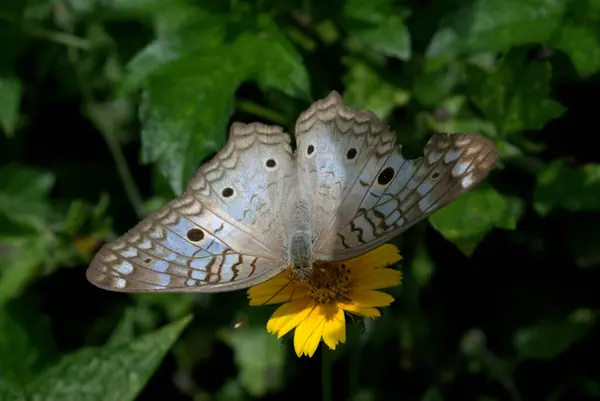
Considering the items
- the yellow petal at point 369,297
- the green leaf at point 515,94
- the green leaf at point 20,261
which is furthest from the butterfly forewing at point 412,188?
the green leaf at point 20,261

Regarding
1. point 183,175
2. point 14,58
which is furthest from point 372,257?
point 14,58

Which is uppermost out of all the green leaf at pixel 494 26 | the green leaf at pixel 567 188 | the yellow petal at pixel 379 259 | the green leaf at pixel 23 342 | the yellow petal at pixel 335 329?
the green leaf at pixel 494 26

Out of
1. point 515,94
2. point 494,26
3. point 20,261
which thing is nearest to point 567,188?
point 515,94

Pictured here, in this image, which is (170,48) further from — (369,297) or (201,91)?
(369,297)

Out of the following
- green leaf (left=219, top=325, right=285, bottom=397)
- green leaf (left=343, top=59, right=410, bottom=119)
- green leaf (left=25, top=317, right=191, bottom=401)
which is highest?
green leaf (left=343, top=59, right=410, bottom=119)

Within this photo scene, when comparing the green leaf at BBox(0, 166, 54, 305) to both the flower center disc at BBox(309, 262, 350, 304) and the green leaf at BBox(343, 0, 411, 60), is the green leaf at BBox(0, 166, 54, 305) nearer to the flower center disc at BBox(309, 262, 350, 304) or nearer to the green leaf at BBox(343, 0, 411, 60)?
the flower center disc at BBox(309, 262, 350, 304)

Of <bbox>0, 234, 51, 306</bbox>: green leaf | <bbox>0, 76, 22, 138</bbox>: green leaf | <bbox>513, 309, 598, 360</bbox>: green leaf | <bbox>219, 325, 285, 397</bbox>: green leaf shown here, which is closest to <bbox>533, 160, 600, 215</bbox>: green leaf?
<bbox>513, 309, 598, 360</bbox>: green leaf

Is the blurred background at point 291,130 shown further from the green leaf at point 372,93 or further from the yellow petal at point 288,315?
the yellow petal at point 288,315
